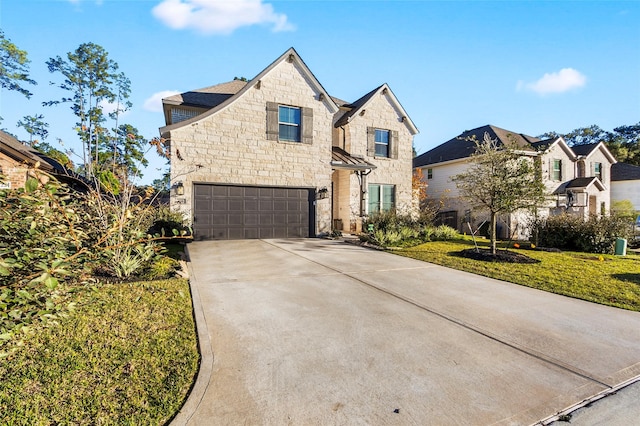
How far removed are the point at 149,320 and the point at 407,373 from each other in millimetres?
3091

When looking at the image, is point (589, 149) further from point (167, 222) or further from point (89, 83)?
point (89, 83)

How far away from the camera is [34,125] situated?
2944 cm

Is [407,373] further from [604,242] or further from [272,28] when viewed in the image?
[604,242]

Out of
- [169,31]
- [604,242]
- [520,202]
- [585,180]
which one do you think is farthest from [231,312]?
[585,180]

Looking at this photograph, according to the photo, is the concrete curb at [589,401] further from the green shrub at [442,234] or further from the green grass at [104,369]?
the green shrub at [442,234]

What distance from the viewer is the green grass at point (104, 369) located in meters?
2.07

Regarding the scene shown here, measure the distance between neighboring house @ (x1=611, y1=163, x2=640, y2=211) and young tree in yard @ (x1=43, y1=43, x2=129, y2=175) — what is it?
47.6 m

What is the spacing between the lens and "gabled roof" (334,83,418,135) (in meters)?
15.4

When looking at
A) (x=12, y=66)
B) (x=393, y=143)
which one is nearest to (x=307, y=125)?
(x=393, y=143)

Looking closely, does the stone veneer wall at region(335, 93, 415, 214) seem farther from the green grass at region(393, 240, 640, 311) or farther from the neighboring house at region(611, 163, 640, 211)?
the neighboring house at region(611, 163, 640, 211)

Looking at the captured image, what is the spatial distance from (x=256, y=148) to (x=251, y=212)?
2662 mm

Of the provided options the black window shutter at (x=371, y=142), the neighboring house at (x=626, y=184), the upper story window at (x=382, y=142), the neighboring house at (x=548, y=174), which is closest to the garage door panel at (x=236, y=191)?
the black window shutter at (x=371, y=142)

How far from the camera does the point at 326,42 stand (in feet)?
32.1

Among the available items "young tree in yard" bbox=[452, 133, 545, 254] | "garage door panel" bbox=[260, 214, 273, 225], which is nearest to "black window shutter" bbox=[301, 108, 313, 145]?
"garage door panel" bbox=[260, 214, 273, 225]
